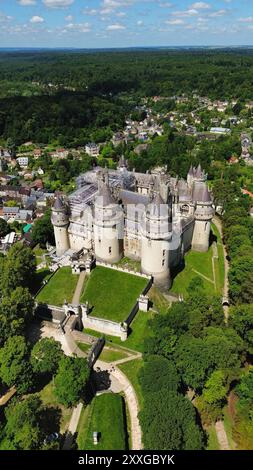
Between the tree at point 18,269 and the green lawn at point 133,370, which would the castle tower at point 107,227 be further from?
the green lawn at point 133,370

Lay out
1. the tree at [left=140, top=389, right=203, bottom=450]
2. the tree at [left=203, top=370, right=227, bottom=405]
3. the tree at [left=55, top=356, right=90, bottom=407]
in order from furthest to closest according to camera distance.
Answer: the tree at [left=203, top=370, right=227, bottom=405] < the tree at [left=55, top=356, right=90, bottom=407] < the tree at [left=140, top=389, right=203, bottom=450]

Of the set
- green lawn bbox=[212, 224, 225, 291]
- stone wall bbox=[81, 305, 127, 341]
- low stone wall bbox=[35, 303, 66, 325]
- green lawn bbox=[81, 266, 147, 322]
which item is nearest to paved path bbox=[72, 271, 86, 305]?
green lawn bbox=[81, 266, 147, 322]

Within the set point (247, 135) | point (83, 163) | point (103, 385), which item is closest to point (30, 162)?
point (83, 163)

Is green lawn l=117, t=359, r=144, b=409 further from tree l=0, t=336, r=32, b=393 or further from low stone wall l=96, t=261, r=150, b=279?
low stone wall l=96, t=261, r=150, b=279

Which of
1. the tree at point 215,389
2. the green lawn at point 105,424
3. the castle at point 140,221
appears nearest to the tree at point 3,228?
the castle at point 140,221

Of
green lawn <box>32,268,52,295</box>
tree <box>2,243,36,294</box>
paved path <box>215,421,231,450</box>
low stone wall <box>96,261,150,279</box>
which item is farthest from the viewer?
green lawn <box>32,268,52,295</box>

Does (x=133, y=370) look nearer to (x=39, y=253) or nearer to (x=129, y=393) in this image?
(x=129, y=393)
